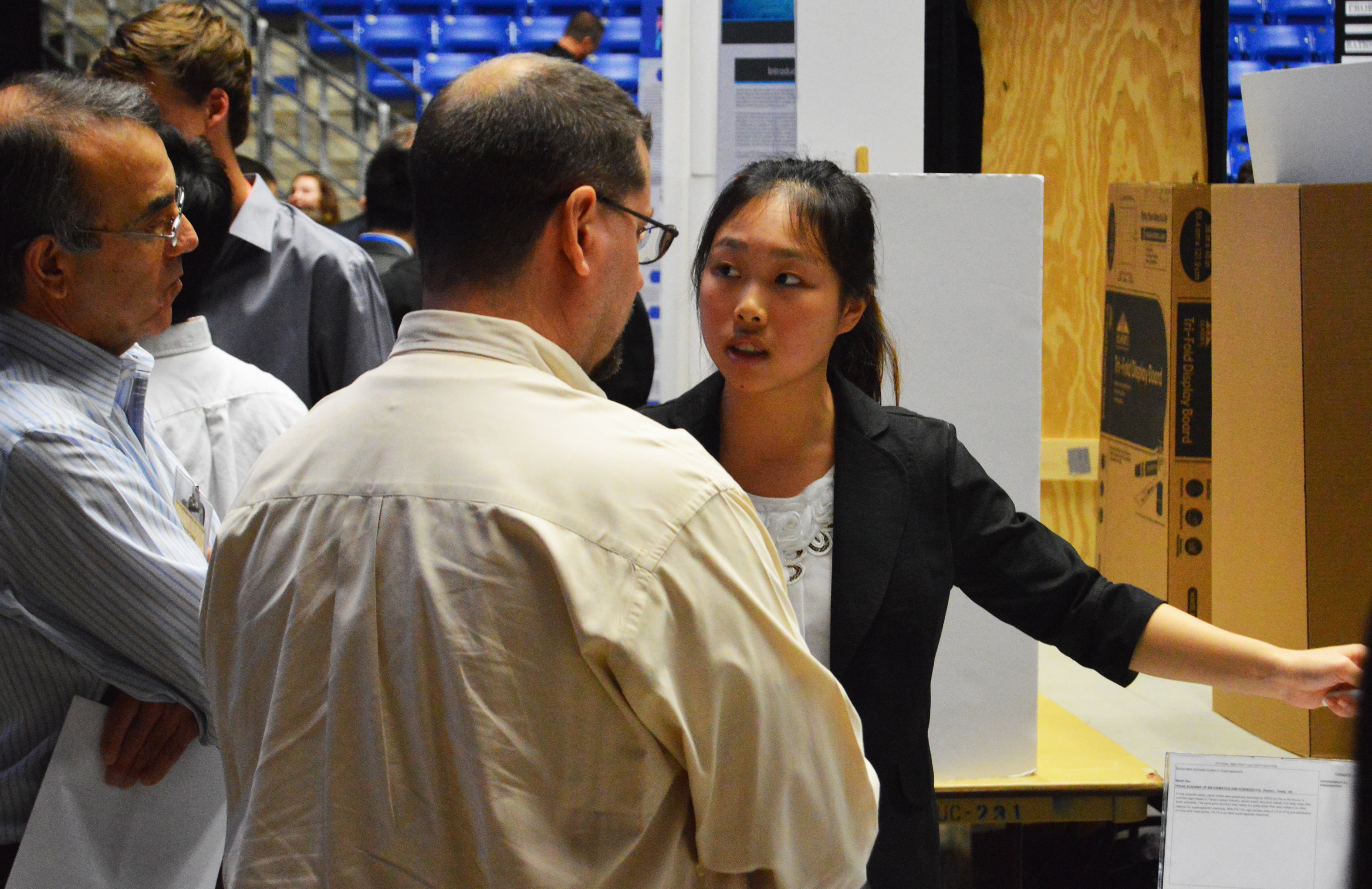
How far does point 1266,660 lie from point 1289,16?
6.92 meters

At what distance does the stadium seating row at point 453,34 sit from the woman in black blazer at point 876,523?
23.4 ft

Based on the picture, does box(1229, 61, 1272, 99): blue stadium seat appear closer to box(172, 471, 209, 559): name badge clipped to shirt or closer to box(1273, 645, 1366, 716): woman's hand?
box(1273, 645, 1366, 716): woman's hand

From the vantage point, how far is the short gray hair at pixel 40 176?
124 centimetres

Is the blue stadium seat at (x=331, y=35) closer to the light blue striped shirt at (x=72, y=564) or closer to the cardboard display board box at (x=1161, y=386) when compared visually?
the cardboard display board box at (x=1161, y=386)

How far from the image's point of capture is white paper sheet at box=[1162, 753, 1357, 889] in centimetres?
148

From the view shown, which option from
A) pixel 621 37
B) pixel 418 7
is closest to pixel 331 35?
pixel 418 7

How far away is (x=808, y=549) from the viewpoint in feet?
4.77

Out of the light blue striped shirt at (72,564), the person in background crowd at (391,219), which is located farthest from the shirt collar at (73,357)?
the person in background crowd at (391,219)

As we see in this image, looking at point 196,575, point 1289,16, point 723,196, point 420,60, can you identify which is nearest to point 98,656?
point 196,575

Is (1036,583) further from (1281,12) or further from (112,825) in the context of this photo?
(1281,12)

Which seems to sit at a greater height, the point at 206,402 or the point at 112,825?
the point at 206,402

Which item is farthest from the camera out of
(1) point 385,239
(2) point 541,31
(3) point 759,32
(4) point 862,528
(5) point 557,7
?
(5) point 557,7

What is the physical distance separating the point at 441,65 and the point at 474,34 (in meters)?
0.34

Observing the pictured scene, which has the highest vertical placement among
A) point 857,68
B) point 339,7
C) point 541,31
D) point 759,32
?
point 339,7
